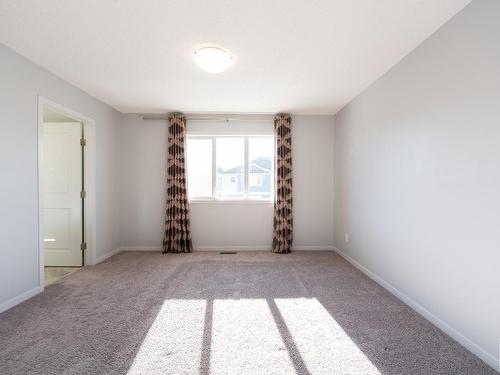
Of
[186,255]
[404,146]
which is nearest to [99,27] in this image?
[404,146]

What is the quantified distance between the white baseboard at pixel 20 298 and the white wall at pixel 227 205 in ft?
6.46

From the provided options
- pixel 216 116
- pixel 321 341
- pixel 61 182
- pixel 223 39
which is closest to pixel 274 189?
pixel 216 116

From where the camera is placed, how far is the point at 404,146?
2.69 metres

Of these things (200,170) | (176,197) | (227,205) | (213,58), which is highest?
(213,58)

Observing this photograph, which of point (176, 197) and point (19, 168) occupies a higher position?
point (19, 168)

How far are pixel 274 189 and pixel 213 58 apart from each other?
2.71 metres

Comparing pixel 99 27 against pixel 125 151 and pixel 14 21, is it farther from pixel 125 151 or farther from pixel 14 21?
pixel 125 151

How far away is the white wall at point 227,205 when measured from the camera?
475 centimetres

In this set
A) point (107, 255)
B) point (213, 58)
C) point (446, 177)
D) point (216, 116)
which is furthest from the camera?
point (216, 116)

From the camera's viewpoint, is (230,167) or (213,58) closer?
(213,58)

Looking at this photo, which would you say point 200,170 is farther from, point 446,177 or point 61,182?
point 446,177

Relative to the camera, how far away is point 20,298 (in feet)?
8.55

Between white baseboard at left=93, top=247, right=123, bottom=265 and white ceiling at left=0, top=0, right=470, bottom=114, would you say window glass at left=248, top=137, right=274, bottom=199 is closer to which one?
white ceiling at left=0, top=0, right=470, bottom=114

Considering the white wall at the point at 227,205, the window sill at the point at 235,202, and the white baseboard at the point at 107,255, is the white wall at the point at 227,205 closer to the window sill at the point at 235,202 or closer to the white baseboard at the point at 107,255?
the window sill at the point at 235,202
